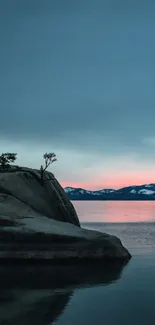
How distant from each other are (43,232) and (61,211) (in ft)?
42.6

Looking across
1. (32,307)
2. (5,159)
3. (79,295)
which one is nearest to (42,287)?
(79,295)

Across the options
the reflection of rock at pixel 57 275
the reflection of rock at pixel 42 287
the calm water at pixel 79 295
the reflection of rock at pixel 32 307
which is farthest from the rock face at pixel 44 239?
the reflection of rock at pixel 32 307

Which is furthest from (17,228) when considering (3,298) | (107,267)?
(3,298)

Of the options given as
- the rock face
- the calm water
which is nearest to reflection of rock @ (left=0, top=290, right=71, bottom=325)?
the calm water

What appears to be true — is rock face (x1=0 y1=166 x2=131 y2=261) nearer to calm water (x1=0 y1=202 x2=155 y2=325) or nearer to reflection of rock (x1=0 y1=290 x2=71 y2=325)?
calm water (x1=0 y1=202 x2=155 y2=325)

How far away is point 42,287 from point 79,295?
10.1ft

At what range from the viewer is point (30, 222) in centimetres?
3450

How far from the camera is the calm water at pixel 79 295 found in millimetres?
18016

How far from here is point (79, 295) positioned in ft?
73.9

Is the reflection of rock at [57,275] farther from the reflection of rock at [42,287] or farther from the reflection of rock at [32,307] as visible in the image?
the reflection of rock at [32,307]

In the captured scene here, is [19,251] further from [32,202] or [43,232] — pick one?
[32,202]

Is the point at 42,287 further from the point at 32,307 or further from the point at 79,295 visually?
the point at 32,307

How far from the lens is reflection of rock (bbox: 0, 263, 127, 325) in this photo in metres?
18.4

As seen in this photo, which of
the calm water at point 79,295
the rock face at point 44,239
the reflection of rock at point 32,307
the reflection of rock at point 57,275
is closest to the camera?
the reflection of rock at point 32,307
